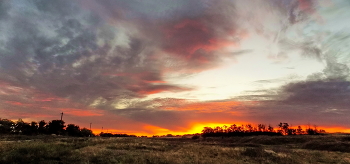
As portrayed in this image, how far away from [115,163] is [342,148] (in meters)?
57.2

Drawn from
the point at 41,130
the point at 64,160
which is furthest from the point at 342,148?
the point at 41,130

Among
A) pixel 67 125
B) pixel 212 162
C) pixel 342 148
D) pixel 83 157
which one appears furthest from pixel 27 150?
pixel 67 125

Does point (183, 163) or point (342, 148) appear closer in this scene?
point (183, 163)

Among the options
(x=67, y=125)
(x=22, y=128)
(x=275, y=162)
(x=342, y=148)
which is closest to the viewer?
(x=275, y=162)

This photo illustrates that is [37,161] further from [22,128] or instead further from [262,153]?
[22,128]

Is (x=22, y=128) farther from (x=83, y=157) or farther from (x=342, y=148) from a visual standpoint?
(x=342, y=148)

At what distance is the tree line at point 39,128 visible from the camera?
110 m

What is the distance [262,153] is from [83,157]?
1061 inches

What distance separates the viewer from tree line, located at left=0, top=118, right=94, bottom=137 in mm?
109938

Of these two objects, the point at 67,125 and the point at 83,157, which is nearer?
the point at 83,157

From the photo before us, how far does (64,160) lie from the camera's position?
24.9m

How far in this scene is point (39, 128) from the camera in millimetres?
121938

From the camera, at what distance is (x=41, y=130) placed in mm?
120750

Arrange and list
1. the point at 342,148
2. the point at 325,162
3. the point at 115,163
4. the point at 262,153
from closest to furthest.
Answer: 1. the point at 115,163
2. the point at 325,162
3. the point at 262,153
4. the point at 342,148
